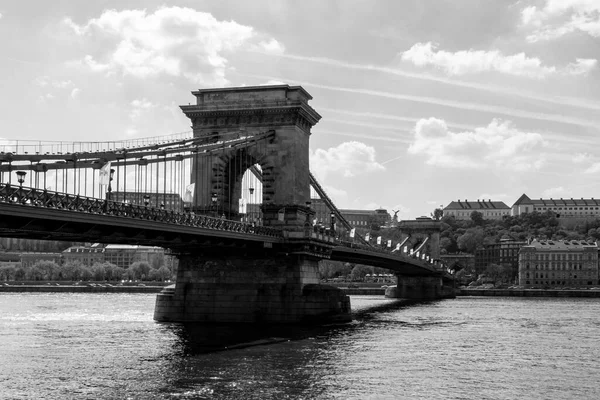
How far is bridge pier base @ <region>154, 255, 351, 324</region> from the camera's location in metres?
61.5

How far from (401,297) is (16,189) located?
11344 centimetres

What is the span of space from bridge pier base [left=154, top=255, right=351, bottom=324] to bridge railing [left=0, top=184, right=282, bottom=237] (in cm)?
553

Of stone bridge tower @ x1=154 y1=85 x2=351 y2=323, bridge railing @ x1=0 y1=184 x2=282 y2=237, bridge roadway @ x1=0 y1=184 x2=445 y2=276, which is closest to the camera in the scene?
bridge railing @ x1=0 y1=184 x2=282 y2=237

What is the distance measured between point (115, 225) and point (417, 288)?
10786 cm

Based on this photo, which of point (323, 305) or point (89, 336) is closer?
point (89, 336)

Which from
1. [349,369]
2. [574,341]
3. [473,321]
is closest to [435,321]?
[473,321]

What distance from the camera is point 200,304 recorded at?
6284 cm

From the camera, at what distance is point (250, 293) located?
62188mm

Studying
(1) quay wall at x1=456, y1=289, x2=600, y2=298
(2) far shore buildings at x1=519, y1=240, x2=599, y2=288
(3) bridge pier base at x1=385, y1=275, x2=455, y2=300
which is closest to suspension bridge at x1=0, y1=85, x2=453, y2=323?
Result: (3) bridge pier base at x1=385, y1=275, x2=455, y2=300

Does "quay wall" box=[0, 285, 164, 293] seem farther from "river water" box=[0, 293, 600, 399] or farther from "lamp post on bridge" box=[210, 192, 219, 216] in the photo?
"river water" box=[0, 293, 600, 399]

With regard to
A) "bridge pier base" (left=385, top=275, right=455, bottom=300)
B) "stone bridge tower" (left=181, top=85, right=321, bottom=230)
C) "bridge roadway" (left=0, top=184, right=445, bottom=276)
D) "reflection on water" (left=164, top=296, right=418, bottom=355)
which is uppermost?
"stone bridge tower" (left=181, top=85, right=321, bottom=230)

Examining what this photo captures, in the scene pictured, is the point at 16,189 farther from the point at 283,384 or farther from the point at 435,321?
the point at 435,321

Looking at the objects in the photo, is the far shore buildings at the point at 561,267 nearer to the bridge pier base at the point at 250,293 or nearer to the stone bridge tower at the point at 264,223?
the stone bridge tower at the point at 264,223

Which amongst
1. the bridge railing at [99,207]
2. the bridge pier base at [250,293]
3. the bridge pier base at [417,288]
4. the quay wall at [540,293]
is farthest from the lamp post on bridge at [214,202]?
the quay wall at [540,293]
